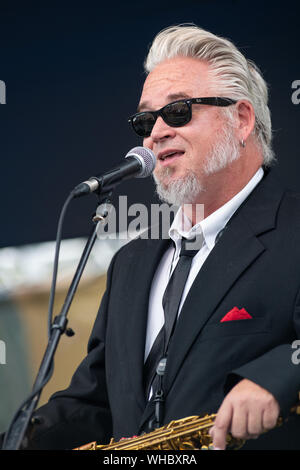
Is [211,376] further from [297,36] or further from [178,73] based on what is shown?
[297,36]

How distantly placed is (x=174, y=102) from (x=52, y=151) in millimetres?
1604

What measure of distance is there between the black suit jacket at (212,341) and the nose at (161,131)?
0.48m

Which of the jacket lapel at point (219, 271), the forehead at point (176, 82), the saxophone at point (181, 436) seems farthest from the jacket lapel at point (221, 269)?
the forehead at point (176, 82)

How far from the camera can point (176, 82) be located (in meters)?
2.89

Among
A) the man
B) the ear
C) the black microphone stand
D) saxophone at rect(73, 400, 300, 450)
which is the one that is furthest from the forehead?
saxophone at rect(73, 400, 300, 450)

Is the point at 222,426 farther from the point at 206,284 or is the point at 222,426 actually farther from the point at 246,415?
the point at 206,284

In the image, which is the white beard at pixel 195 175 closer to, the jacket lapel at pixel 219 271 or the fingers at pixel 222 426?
the jacket lapel at pixel 219 271

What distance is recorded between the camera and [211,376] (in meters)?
2.32

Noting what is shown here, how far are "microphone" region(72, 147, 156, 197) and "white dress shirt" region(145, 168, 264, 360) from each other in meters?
0.66

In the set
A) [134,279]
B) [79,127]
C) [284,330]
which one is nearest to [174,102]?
[134,279]

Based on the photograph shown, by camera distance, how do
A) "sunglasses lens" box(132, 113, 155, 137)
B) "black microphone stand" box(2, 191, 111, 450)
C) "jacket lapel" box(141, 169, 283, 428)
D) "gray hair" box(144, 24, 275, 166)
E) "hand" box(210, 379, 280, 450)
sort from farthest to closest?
"gray hair" box(144, 24, 275, 166), "sunglasses lens" box(132, 113, 155, 137), "jacket lapel" box(141, 169, 283, 428), "hand" box(210, 379, 280, 450), "black microphone stand" box(2, 191, 111, 450)

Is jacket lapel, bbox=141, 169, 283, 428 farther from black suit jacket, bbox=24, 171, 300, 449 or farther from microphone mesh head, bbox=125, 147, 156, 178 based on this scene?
microphone mesh head, bbox=125, 147, 156, 178

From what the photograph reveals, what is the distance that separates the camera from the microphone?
6.49 ft
